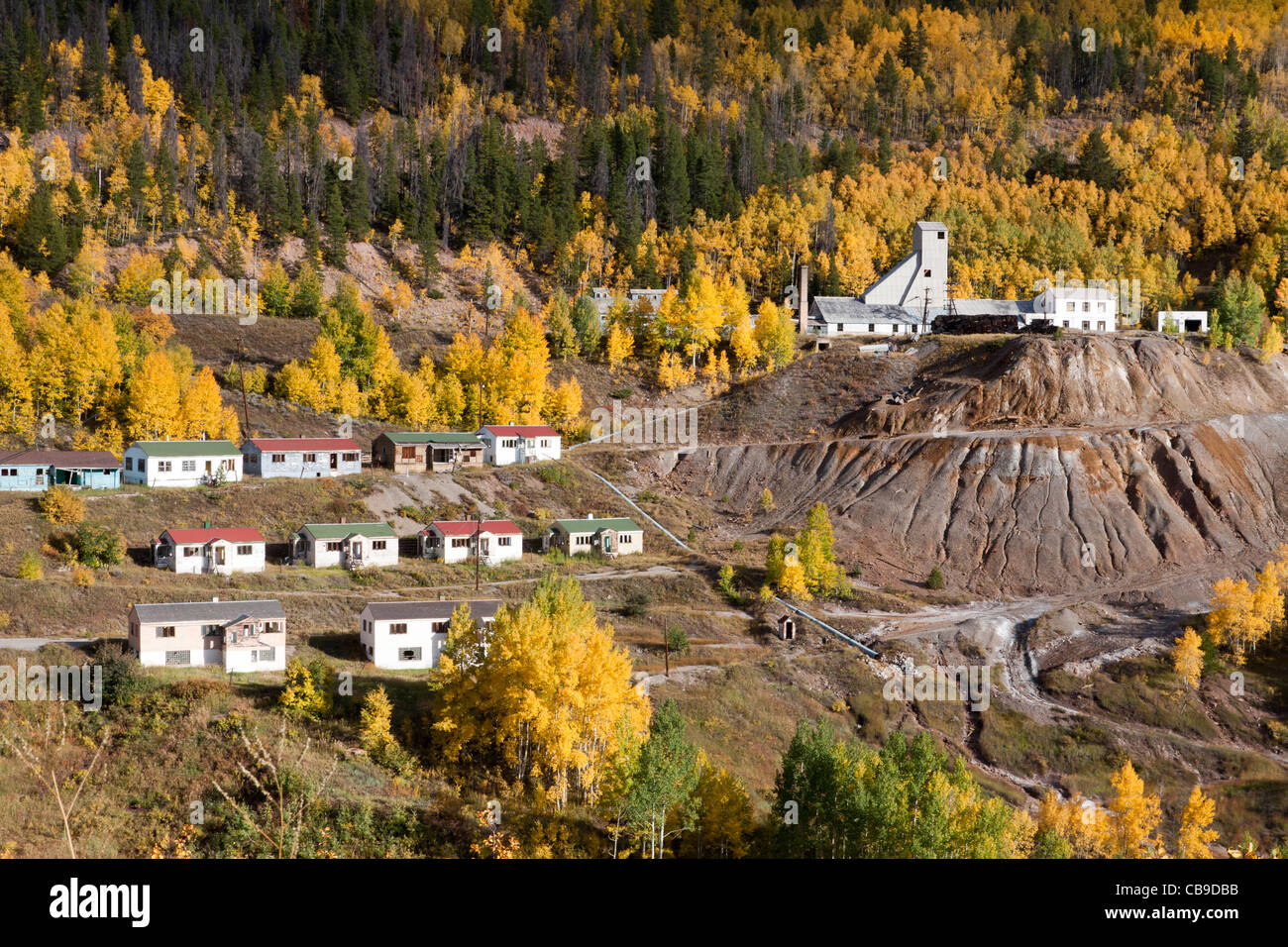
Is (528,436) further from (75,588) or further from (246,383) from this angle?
(75,588)

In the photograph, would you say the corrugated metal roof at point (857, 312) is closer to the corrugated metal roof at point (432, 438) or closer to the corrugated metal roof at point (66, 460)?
the corrugated metal roof at point (432, 438)

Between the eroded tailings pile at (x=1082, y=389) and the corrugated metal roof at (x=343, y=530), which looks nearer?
the corrugated metal roof at (x=343, y=530)

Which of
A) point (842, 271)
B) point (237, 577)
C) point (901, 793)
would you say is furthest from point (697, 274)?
point (901, 793)

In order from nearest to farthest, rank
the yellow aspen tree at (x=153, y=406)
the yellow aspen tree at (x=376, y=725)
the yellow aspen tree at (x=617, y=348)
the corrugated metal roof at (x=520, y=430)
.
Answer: the yellow aspen tree at (x=376, y=725) < the yellow aspen tree at (x=153, y=406) < the corrugated metal roof at (x=520, y=430) < the yellow aspen tree at (x=617, y=348)

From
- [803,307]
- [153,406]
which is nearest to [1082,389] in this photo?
[803,307]

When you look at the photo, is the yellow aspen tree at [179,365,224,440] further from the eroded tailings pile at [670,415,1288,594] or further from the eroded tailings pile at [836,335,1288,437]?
the eroded tailings pile at [836,335,1288,437]

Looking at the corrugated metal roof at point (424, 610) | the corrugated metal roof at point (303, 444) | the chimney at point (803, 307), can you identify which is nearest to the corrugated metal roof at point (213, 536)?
the corrugated metal roof at point (424, 610)
